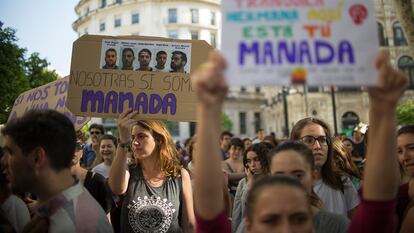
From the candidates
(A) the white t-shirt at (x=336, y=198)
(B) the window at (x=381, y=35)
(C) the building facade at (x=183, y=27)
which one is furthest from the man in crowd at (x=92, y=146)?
(C) the building facade at (x=183, y=27)

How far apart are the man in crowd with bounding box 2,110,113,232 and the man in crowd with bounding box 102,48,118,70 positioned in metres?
1.46

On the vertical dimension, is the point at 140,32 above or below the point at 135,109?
above

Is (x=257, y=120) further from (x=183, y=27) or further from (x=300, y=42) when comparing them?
(x=300, y=42)

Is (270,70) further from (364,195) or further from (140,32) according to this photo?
(140,32)

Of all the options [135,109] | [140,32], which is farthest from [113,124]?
[135,109]

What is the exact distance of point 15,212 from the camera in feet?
7.69

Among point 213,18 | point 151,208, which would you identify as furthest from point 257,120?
point 151,208

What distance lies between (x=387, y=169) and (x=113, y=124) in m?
45.6

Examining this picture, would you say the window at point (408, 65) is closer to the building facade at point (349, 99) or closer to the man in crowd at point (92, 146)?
the building facade at point (349, 99)

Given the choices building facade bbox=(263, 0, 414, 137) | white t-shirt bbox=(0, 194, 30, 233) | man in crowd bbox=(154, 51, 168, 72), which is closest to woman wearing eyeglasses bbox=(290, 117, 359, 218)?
man in crowd bbox=(154, 51, 168, 72)

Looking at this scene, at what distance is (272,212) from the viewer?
1712 mm

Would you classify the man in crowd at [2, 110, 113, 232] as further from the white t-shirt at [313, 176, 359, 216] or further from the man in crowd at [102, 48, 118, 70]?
the white t-shirt at [313, 176, 359, 216]

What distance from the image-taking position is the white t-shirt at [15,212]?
2303 mm

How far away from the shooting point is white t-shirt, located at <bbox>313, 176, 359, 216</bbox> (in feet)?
9.41
